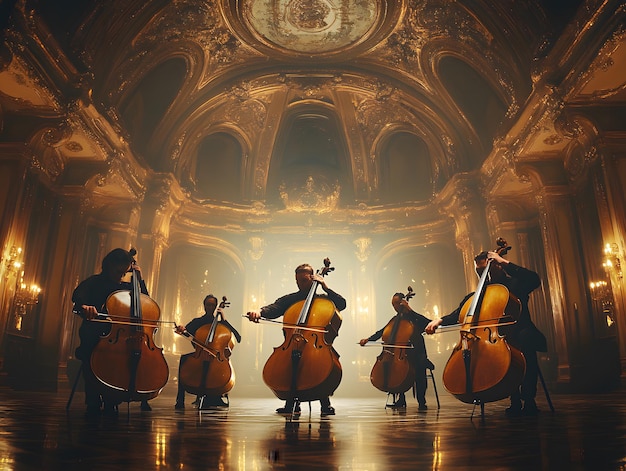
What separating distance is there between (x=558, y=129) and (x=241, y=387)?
994 centimetres

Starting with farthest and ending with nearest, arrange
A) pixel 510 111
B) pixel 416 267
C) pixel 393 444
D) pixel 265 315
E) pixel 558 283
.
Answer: pixel 416 267
pixel 510 111
pixel 558 283
pixel 265 315
pixel 393 444

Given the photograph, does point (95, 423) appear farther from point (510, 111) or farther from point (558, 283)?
point (510, 111)

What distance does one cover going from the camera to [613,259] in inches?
293

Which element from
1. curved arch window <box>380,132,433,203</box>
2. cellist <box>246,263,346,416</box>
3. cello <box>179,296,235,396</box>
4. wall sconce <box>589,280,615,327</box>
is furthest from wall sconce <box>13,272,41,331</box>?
wall sconce <box>589,280,615,327</box>

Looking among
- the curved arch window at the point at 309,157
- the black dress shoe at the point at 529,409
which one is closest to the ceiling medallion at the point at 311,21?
the curved arch window at the point at 309,157

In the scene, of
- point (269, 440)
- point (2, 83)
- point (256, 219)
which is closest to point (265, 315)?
point (269, 440)

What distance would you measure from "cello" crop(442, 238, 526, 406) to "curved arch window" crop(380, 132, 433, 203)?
11.2 meters

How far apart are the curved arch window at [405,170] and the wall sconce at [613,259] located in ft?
23.2

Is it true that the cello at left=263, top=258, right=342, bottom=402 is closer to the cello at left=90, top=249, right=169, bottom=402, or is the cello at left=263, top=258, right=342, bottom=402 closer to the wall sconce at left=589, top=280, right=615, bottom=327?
the cello at left=90, top=249, right=169, bottom=402

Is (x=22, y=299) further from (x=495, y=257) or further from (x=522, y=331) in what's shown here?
(x=522, y=331)

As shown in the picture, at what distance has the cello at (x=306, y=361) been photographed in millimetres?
3518

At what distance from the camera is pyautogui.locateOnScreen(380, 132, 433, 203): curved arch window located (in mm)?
14609

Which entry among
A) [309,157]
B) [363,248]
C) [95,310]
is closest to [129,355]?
[95,310]

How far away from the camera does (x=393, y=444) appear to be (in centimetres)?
186
